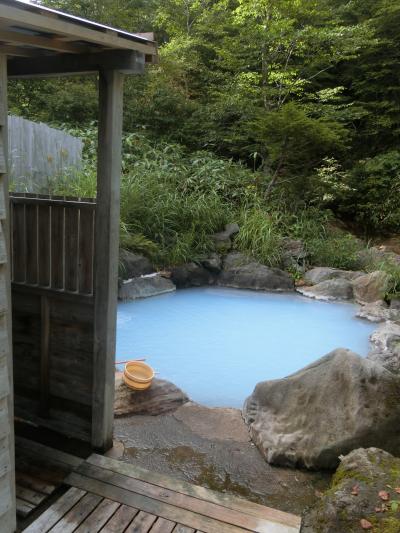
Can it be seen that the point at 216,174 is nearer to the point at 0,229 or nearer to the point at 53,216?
the point at 53,216

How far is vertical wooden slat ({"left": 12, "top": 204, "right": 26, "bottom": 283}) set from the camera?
255cm

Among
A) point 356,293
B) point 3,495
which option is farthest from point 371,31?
point 3,495

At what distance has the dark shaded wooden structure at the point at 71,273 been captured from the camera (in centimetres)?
209

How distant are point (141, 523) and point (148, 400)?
1229 millimetres

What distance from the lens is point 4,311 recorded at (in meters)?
1.50

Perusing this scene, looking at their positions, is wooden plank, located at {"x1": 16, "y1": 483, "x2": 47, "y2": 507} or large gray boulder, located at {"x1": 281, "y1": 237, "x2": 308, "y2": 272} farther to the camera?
large gray boulder, located at {"x1": 281, "y1": 237, "x2": 308, "y2": 272}

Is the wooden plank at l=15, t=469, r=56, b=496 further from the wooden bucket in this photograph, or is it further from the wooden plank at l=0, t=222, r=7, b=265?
the wooden plank at l=0, t=222, r=7, b=265

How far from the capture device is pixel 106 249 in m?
2.26

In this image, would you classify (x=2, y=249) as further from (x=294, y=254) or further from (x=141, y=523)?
(x=294, y=254)

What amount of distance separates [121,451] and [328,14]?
10.3 metres

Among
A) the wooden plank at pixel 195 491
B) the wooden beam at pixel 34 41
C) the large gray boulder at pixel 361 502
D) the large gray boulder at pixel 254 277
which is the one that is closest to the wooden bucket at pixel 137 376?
the wooden plank at pixel 195 491

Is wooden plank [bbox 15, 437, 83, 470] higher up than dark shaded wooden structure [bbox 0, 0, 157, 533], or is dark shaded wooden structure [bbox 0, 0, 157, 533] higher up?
dark shaded wooden structure [bbox 0, 0, 157, 533]

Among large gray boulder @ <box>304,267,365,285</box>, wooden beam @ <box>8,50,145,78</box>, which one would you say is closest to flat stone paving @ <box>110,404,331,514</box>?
wooden beam @ <box>8,50,145,78</box>

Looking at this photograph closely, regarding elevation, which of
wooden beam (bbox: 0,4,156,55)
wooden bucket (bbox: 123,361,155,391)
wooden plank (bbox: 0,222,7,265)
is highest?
wooden beam (bbox: 0,4,156,55)
